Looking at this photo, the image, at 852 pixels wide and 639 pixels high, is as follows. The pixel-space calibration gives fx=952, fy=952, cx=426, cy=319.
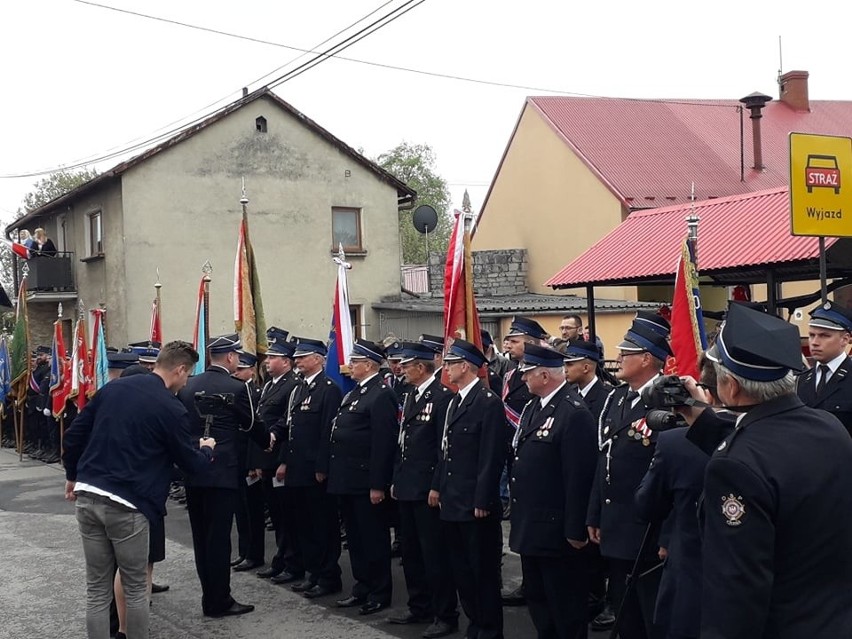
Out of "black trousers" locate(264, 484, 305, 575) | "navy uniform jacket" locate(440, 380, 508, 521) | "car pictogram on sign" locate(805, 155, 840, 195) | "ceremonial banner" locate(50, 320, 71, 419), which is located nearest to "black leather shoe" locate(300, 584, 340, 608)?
"black trousers" locate(264, 484, 305, 575)

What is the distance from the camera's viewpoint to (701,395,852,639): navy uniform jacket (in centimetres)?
283

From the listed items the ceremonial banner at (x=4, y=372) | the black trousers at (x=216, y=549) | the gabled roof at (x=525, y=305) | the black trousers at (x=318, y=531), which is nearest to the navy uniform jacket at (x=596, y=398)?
the black trousers at (x=318, y=531)

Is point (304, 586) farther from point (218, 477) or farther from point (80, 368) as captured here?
point (80, 368)

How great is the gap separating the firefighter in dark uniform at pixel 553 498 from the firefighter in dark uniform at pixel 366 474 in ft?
5.71

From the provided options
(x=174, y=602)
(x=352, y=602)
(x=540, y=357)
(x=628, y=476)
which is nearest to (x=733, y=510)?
(x=628, y=476)

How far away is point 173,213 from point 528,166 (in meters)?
10.3

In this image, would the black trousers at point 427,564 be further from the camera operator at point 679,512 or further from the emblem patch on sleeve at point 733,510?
the emblem patch on sleeve at point 733,510

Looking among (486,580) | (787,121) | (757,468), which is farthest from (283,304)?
(757,468)

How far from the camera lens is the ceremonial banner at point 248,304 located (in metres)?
9.62

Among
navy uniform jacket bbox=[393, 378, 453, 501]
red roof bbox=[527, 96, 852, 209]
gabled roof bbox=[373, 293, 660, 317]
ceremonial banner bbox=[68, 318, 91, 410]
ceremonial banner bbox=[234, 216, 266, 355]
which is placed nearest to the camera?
navy uniform jacket bbox=[393, 378, 453, 501]

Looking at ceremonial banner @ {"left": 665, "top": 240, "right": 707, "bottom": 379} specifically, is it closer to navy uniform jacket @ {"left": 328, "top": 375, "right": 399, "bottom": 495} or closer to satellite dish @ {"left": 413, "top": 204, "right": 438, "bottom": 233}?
navy uniform jacket @ {"left": 328, "top": 375, "right": 399, "bottom": 495}

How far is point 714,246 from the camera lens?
11.9 m

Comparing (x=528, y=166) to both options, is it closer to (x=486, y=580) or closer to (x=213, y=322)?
(x=213, y=322)

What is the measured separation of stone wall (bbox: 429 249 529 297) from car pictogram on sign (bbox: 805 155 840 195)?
20.0 m
